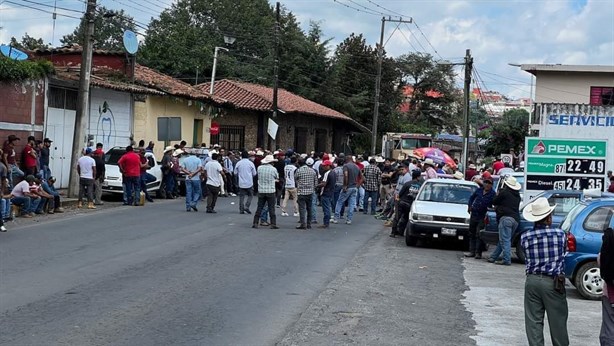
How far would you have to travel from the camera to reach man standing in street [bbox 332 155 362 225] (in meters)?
24.1

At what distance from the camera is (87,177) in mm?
24422

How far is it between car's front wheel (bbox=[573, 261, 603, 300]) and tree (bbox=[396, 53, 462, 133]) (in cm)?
7086

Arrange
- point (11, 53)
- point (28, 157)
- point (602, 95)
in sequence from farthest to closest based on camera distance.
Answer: point (602, 95) → point (11, 53) → point (28, 157)

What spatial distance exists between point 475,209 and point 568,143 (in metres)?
4.46

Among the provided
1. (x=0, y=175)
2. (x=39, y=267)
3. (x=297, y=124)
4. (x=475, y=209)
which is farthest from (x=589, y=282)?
(x=297, y=124)

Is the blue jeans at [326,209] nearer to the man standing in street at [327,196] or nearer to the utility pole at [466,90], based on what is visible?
the man standing in street at [327,196]

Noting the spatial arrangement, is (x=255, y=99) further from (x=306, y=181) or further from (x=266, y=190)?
(x=266, y=190)

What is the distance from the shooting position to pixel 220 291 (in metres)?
11.9

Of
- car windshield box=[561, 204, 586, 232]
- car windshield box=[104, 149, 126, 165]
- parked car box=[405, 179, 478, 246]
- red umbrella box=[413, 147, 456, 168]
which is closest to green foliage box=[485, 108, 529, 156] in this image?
red umbrella box=[413, 147, 456, 168]

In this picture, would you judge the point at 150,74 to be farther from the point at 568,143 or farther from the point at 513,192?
the point at 513,192

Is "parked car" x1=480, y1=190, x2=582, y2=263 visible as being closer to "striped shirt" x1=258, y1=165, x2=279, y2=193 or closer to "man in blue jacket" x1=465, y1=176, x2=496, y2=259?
"man in blue jacket" x1=465, y1=176, x2=496, y2=259

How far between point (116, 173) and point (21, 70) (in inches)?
167

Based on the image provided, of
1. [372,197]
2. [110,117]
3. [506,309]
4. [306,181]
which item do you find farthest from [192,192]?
[506,309]

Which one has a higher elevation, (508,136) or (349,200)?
(508,136)
